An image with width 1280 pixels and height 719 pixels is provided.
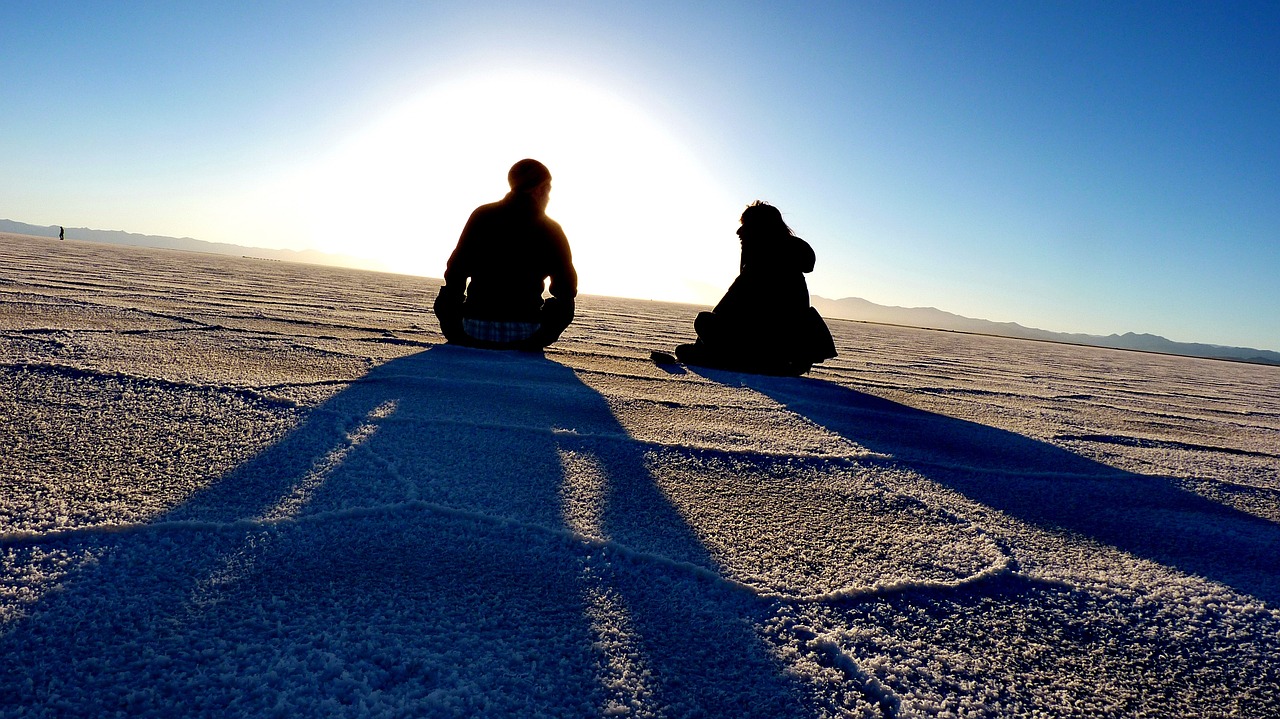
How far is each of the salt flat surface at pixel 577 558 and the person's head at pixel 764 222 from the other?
1.45 meters

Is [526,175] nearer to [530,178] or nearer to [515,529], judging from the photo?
[530,178]

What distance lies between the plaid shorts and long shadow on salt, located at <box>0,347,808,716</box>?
1.90 meters

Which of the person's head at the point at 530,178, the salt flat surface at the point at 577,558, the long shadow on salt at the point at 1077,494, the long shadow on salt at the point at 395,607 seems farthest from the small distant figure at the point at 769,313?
the long shadow on salt at the point at 395,607

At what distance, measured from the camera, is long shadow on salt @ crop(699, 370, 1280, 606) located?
4.05 ft

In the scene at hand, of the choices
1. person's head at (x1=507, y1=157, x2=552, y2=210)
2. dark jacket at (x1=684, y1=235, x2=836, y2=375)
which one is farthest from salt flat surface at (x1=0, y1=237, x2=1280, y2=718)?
person's head at (x1=507, y1=157, x2=552, y2=210)

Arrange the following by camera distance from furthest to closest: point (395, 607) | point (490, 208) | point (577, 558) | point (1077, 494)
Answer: point (490, 208) → point (1077, 494) → point (577, 558) → point (395, 607)

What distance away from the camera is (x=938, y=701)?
0.73 m

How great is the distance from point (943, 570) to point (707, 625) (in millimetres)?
463

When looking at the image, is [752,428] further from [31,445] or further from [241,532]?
[31,445]

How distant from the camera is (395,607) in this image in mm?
809

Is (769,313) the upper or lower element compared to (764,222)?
lower

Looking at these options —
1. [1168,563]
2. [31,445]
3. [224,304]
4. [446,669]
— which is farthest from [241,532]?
[224,304]

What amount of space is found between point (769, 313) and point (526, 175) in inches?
55.5

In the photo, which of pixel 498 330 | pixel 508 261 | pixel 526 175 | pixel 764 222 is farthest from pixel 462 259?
pixel 764 222
